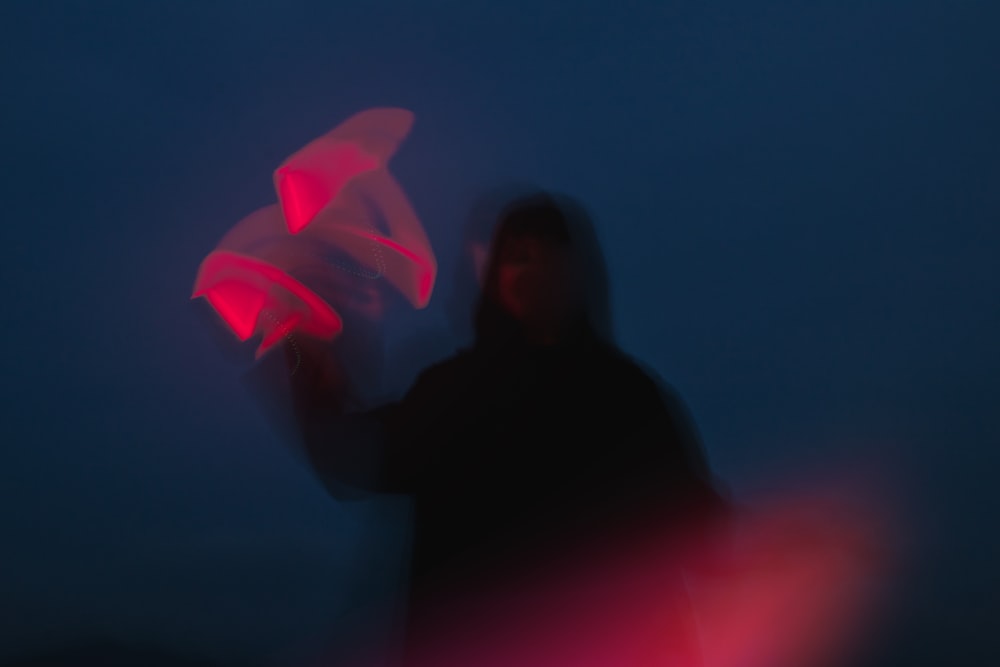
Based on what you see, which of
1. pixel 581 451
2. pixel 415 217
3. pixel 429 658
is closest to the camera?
pixel 429 658

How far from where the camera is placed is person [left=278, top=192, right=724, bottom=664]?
1.40 meters

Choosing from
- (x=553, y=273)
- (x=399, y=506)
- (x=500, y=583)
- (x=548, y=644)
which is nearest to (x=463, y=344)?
(x=553, y=273)

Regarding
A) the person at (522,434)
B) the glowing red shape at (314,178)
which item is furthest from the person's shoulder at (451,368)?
the glowing red shape at (314,178)

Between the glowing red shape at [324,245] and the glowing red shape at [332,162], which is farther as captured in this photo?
the glowing red shape at [332,162]

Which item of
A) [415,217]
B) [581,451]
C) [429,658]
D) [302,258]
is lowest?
[429,658]

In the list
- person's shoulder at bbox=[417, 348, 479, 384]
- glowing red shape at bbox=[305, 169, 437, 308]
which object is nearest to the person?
person's shoulder at bbox=[417, 348, 479, 384]

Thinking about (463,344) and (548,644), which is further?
(463,344)

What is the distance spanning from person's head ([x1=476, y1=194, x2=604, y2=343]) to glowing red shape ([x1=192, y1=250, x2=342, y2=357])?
342 mm

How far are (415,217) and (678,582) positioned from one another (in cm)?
92

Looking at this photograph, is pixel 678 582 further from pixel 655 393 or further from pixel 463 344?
pixel 463 344

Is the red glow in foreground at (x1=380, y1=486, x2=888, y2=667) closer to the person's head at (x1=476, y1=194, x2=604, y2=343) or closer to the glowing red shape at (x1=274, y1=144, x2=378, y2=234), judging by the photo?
the person's head at (x1=476, y1=194, x2=604, y2=343)

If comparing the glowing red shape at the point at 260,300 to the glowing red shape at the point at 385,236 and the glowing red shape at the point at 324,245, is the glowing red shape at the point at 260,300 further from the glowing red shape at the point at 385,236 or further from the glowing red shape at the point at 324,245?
the glowing red shape at the point at 385,236

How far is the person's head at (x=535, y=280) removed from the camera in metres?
1.56

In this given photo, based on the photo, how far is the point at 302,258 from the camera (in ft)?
4.82
